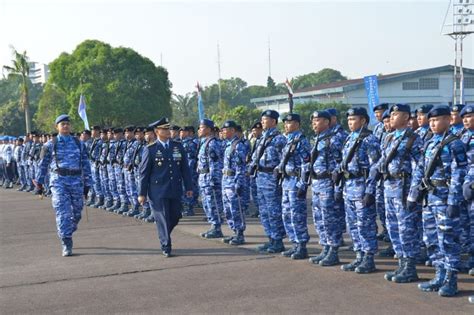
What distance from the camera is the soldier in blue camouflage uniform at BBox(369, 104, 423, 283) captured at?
6.40 meters

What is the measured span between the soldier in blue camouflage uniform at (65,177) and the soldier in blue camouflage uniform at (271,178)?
10.4 ft

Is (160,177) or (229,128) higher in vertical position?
(229,128)

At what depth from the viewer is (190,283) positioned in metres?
6.77

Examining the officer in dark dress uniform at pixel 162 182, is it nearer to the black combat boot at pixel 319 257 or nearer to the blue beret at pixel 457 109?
the black combat boot at pixel 319 257

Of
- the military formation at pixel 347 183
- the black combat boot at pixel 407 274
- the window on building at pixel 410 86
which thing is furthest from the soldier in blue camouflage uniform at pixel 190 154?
the window on building at pixel 410 86

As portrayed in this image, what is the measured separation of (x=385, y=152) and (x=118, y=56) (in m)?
36.6

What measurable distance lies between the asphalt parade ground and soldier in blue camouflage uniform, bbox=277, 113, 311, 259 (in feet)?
1.18

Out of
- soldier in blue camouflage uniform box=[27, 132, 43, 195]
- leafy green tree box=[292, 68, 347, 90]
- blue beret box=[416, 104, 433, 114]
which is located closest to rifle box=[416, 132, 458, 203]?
blue beret box=[416, 104, 433, 114]

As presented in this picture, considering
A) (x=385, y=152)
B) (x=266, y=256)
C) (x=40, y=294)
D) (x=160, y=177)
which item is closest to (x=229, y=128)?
(x=160, y=177)

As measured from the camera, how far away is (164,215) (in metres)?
8.59

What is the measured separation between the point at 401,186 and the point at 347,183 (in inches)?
30.2

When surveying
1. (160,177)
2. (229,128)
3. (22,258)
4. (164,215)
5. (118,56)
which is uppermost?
(118,56)

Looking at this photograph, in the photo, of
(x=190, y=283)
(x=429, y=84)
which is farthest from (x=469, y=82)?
(x=190, y=283)

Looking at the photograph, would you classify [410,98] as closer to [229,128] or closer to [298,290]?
[229,128]
